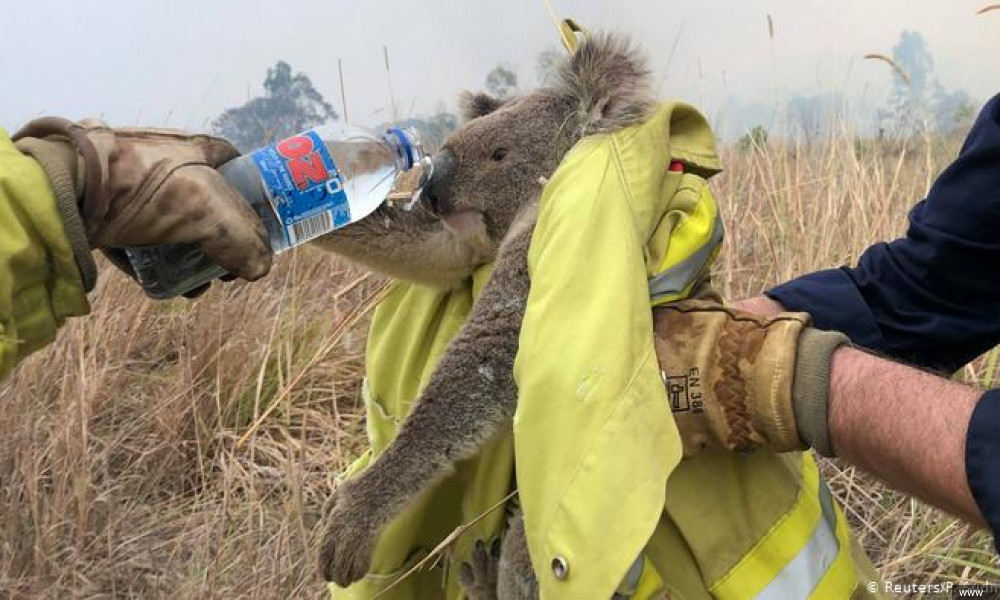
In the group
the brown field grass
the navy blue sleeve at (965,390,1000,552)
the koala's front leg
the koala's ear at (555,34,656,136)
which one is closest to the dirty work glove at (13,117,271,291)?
the koala's front leg

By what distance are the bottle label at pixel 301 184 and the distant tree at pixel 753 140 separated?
297cm

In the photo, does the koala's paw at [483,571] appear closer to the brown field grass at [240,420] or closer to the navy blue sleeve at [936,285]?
the brown field grass at [240,420]

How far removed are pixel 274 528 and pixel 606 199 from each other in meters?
1.83

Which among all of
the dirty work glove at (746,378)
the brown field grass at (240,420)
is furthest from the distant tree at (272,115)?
the dirty work glove at (746,378)

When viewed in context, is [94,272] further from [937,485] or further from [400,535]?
[937,485]

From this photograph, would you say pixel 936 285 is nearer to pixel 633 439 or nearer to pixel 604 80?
pixel 604 80

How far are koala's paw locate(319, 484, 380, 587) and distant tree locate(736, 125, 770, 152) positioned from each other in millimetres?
3052

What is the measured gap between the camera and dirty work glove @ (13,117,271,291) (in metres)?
1.25

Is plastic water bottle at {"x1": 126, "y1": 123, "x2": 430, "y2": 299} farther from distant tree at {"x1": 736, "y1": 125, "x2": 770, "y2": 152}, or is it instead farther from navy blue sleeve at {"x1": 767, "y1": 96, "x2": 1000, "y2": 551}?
distant tree at {"x1": 736, "y1": 125, "x2": 770, "y2": 152}

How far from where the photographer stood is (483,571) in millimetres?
1698

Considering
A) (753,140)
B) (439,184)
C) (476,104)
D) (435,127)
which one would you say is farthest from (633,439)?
(753,140)

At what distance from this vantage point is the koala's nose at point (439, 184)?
2.11 meters

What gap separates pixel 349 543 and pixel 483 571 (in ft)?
0.86

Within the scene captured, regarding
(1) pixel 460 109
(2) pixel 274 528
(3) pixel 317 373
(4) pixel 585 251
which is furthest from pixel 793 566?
(3) pixel 317 373
